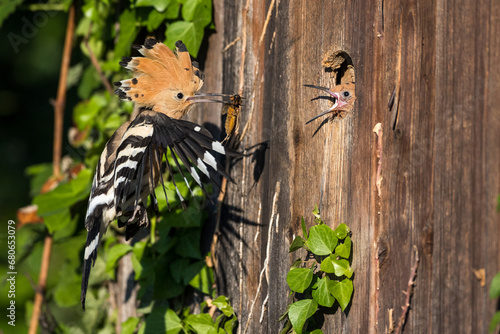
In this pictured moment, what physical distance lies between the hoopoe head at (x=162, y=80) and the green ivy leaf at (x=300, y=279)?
828mm

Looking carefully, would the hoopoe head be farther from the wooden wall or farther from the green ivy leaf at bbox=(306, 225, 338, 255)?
the green ivy leaf at bbox=(306, 225, 338, 255)

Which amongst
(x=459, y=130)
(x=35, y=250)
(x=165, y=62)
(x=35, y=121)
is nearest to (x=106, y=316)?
(x=35, y=250)

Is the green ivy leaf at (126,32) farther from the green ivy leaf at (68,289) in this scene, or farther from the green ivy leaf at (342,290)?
the green ivy leaf at (342,290)

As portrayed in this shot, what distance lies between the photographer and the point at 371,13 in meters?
1.69

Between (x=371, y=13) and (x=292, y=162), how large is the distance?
1.94ft

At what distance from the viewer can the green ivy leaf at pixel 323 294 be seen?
5.77 ft

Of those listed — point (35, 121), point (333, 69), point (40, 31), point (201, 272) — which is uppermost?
point (40, 31)

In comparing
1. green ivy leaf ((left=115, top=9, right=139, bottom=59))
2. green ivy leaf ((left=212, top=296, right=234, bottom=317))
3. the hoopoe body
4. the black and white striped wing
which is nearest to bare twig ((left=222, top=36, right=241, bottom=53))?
the hoopoe body

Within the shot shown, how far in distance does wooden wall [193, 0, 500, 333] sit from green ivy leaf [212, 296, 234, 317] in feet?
0.33

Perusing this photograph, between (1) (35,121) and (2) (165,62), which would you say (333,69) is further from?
(1) (35,121)

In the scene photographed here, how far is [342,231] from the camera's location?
68.8 inches

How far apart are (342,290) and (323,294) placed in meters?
0.07

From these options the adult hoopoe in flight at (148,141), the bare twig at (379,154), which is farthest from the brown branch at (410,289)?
the adult hoopoe in flight at (148,141)

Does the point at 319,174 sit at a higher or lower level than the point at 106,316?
higher
